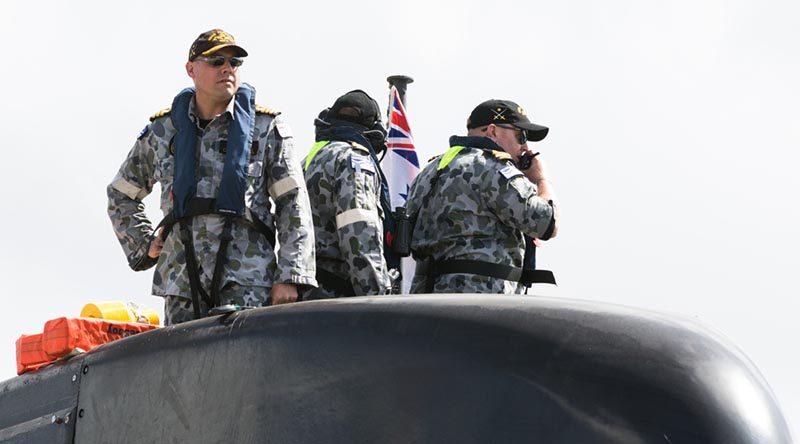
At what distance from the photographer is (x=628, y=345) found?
3.23m

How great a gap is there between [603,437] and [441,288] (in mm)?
3367

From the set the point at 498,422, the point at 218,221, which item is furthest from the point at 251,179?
the point at 498,422

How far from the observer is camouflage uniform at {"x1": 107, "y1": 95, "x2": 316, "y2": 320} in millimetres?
5121

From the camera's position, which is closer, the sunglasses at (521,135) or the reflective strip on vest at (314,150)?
the reflective strip on vest at (314,150)

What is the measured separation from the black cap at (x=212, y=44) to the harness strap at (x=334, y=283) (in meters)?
1.21

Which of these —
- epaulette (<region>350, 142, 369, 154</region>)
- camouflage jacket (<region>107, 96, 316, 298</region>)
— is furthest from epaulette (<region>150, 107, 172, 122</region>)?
epaulette (<region>350, 142, 369, 154</region>)

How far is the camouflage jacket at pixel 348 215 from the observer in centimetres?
591

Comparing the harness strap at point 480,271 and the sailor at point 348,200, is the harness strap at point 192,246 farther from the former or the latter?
the harness strap at point 480,271

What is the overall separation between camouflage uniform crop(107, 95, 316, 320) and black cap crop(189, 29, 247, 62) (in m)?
0.23

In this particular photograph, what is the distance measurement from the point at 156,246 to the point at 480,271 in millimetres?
1664

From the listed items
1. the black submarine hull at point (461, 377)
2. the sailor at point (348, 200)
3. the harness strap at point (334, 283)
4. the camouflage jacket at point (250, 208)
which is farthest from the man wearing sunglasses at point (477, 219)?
the black submarine hull at point (461, 377)

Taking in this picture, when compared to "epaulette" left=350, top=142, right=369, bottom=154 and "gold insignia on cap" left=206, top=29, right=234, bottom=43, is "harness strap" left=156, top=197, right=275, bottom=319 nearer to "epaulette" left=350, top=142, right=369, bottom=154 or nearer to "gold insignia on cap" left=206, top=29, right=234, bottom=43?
"gold insignia on cap" left=206, top=29, right=234, bottom=43

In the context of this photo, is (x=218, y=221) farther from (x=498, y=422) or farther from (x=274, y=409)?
(x=498, y=422)

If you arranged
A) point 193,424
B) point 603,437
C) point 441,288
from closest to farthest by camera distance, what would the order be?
1. point 603,437
2. point 193,424
3. point 441,288
